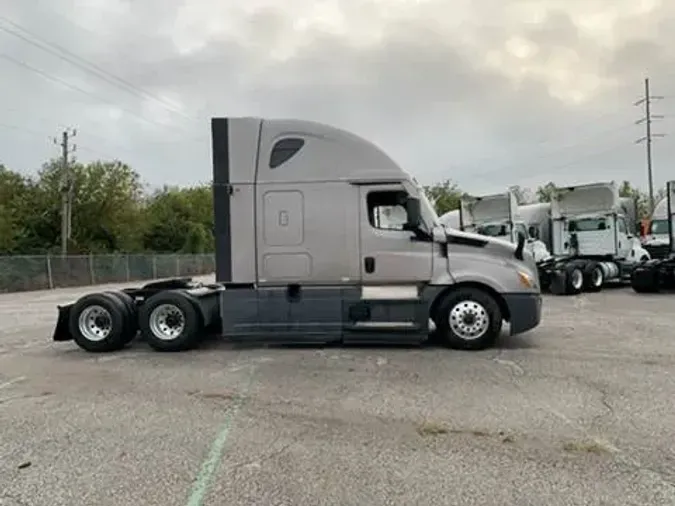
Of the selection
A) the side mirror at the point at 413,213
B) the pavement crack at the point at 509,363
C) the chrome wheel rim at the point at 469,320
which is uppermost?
the side mirror at the point at 413,213

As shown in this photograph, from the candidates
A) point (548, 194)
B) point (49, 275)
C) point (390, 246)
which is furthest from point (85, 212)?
point (390, 246)

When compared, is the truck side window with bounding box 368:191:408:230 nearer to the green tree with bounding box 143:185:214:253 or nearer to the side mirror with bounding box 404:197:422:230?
the side mirror with bounding box 404:197:422:230

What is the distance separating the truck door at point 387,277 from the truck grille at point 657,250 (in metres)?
18.0

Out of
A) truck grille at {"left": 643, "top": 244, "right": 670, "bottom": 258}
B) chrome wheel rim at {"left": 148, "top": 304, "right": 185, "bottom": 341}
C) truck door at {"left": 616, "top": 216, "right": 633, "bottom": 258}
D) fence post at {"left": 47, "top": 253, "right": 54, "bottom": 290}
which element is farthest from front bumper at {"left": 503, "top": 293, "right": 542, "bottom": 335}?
fence post at {"left": 47, "top": 253, "right": 54, "bottom": 290}

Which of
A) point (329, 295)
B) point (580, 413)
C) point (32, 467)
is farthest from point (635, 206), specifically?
point (32, 467)

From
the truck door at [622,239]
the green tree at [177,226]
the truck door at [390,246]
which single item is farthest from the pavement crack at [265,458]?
the green tree at [177,226]

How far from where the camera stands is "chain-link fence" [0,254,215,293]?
99.5ft

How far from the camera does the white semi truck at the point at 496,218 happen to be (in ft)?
74.0

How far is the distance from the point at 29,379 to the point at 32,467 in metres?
3.70

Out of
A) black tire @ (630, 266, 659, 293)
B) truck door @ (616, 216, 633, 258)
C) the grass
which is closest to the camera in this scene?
the grass

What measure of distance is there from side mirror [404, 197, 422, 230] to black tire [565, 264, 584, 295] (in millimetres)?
12769

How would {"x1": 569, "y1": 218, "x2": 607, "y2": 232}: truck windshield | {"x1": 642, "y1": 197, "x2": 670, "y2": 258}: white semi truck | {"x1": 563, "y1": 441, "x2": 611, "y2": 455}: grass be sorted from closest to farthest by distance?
{"x1": 563, "y1": 441, "x2": 611, "y2": 455}: grass
{"x1": 569, "y1": 218, "x2": 607, "y2": 232}: truck windshield
{"x1": 642, "y1": 197, "x2": 670, "y2": 258}: white semi truck

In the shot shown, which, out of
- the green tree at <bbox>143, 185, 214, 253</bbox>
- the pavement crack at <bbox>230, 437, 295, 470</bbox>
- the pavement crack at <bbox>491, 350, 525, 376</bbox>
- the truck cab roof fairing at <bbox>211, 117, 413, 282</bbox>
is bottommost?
the pavement crack at <bbox>230, 437, 295, 470</bbox>

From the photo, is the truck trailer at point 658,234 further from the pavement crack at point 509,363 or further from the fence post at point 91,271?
the fence post at point 91,271
